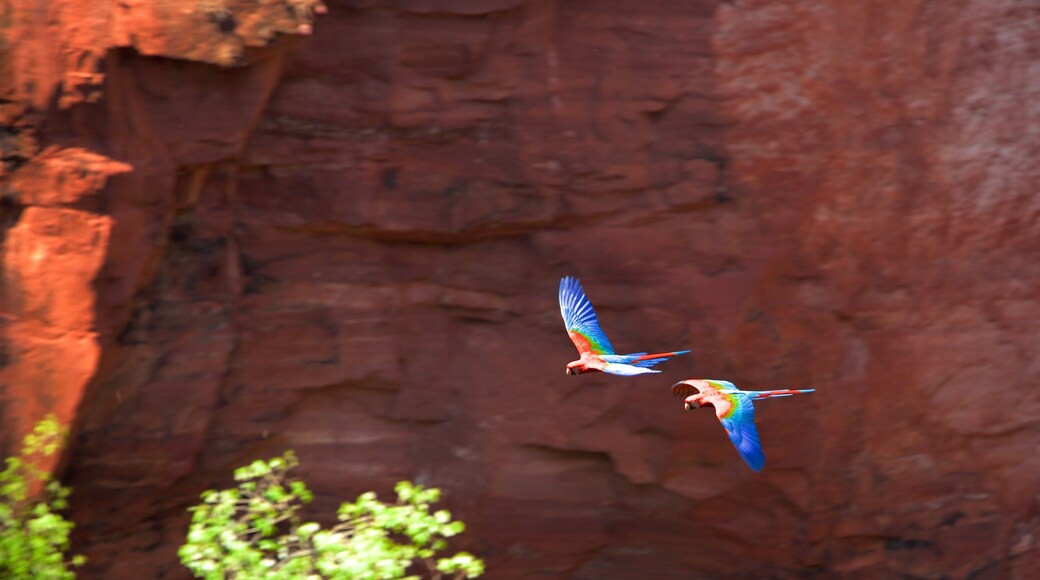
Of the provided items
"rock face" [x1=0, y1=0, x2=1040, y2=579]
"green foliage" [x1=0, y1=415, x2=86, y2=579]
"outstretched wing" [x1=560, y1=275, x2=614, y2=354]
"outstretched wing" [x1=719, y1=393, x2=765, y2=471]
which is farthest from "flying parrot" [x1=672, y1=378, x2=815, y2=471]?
"green foliage" [x1=0, y1=415, x2=86, y2=579]

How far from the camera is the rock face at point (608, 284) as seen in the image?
563 cm

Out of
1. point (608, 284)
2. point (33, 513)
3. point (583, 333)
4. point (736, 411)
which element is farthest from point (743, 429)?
point (33, 513)

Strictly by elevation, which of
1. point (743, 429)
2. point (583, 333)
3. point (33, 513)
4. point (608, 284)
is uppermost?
point (608, 284)

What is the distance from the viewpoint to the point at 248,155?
18.4 ft

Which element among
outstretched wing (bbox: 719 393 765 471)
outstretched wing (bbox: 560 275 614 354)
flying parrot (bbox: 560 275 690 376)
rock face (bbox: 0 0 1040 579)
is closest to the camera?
outstretched wing (bbox: 719 393 765 471)

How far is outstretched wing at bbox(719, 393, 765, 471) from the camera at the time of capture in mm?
4680

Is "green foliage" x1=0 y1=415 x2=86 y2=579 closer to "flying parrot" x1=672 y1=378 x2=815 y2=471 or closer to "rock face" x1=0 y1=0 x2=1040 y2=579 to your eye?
"rock face" x1=0 y1=0 x2=1040 y2=579

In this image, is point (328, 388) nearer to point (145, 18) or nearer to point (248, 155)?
point (248, 155)

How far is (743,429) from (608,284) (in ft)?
4.36

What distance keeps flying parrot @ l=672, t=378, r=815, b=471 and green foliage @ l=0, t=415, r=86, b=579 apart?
7.91 ft

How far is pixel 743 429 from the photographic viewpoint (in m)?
4.80

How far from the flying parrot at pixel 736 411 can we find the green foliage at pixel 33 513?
2410 mm

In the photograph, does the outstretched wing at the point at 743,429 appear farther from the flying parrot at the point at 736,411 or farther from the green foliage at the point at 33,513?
the green foliage at the point at 33,513

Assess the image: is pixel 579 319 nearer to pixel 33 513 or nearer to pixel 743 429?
pixel 743 429
